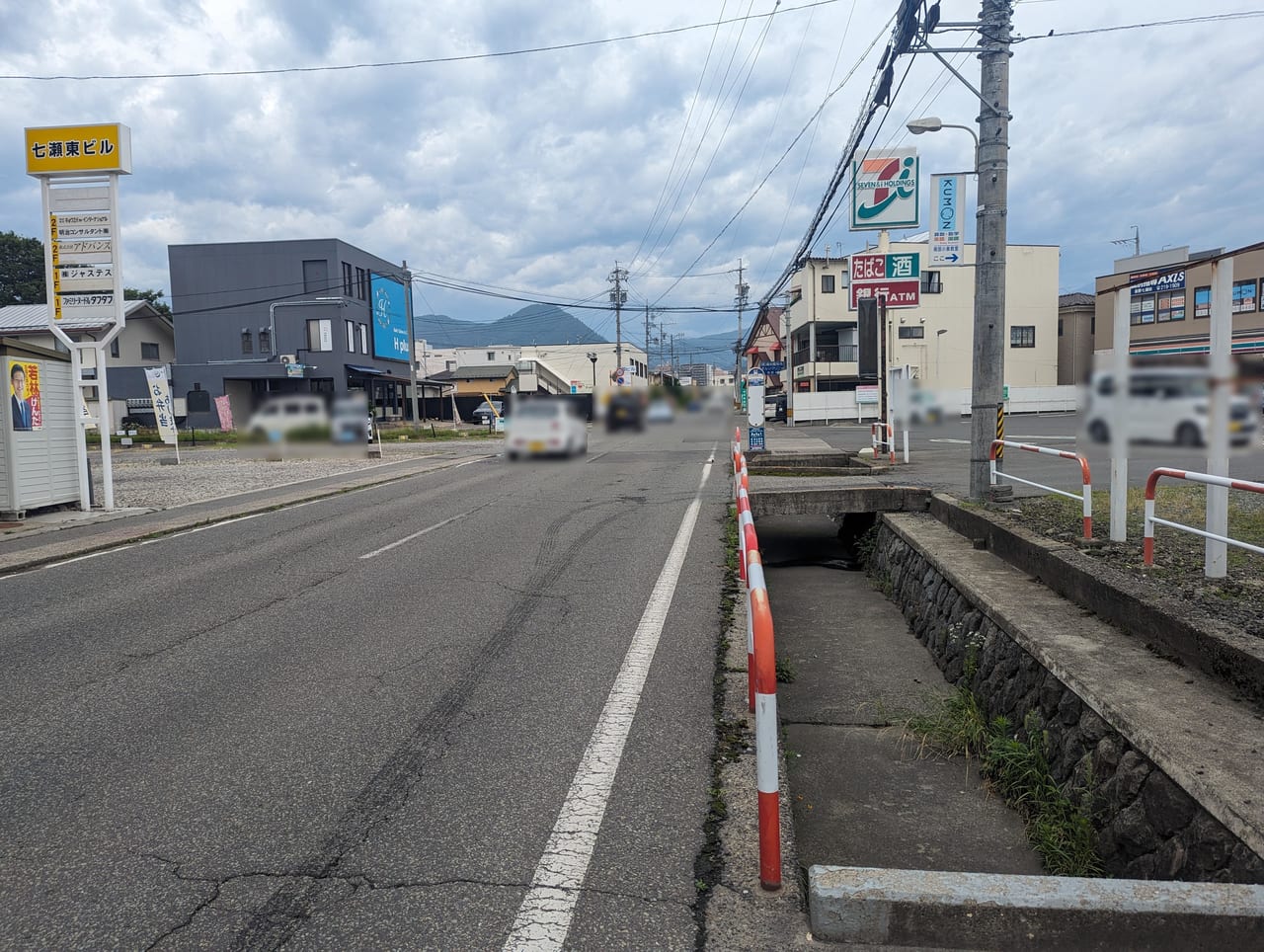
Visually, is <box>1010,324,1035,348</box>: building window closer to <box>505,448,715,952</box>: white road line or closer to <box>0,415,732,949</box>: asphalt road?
<box>0,415,732,949</box>: asphalt road

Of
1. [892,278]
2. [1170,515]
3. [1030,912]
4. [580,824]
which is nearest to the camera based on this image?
[1030,912]

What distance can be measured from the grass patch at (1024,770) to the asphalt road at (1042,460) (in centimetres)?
168

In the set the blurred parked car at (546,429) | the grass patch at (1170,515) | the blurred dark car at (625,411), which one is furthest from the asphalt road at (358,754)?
the grass patch at (1170,515)

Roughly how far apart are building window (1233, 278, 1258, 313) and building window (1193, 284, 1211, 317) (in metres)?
0.12

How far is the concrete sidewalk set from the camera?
13.8 feet

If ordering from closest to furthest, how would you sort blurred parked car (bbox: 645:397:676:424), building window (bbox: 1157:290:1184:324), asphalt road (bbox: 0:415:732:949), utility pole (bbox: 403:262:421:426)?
1. asphalt road (bbox: 0:415:732:949)
2. blurred parked car (bbox: 645:397:676:424)
3. building window (bbox: 1157:290:1184:324)
4. utility pole (bbox: 403:262:421:426)

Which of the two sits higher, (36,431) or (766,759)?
(36,431)

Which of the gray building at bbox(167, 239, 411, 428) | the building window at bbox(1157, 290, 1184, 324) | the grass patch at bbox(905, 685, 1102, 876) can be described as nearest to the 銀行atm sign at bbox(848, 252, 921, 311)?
the grass patch at bbox(905, 685, 1102, 876)

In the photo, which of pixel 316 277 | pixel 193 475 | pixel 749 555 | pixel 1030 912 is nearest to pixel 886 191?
pixel 316 277

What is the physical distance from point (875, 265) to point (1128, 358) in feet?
46.9

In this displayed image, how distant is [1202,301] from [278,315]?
17.7ft

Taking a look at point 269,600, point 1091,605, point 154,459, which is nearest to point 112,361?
point 154,459

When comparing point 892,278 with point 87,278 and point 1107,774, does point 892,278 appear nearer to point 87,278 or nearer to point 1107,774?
point 1107,774

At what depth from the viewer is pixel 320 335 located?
220 inches
